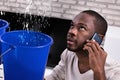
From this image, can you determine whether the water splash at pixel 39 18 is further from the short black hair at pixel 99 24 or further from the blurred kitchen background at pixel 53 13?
the short black hair at pixel 99 24

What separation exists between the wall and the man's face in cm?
135

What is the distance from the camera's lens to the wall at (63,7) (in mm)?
2721

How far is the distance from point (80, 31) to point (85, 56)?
0.16 m

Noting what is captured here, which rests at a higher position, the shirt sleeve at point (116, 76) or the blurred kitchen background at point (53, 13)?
the shirt sleeve at point (116, 76)

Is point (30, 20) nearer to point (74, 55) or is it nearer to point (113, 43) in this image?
point (113, 43)

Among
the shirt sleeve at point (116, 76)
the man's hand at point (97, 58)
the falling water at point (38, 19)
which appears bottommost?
the falling water at point (38, 19)

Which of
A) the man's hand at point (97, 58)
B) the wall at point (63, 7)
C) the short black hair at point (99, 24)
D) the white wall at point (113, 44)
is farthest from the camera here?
the wall at point (63, 7)

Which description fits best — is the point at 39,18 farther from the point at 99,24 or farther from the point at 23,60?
the point at 23,60

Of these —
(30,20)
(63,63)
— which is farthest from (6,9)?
(63,63)

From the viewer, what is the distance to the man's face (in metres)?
1.29

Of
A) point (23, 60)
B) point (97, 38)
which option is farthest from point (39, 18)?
point (23, 60)

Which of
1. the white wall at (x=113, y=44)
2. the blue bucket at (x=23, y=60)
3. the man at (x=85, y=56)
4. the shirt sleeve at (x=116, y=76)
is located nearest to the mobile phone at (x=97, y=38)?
the man at (x=85, y=56)

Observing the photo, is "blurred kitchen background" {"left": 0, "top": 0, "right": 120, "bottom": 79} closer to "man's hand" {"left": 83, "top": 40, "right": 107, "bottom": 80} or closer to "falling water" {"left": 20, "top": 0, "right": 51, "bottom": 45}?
"falling water" {"left": 20, "top": 0, "right": 51, "bottom": 45}

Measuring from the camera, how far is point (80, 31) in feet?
4.38
